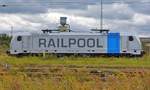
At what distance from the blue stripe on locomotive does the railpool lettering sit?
0.92 meters

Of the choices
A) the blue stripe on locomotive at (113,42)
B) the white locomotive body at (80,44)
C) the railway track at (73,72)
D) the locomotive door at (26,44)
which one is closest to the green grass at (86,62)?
the white locomotive body at (80,44)

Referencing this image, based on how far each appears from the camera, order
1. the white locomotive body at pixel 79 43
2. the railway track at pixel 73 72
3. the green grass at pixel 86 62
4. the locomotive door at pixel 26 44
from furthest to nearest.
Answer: the locomotive door at pixel 26 44
the white locomotive body at pixel 79 43
the green grass at pixel 86 62
the railway track at pixel 73 72

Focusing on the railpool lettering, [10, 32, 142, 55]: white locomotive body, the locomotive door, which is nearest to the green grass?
the railpool lettering

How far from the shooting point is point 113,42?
1801 inches

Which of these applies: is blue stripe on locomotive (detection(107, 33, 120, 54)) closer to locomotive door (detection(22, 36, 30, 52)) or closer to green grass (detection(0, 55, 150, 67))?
green grass (detection(0, 55, 150, 67))

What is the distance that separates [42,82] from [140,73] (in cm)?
186

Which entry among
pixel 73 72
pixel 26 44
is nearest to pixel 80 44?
pixel 26 44

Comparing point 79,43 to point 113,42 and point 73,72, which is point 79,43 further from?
point 73,72

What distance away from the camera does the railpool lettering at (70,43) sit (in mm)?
44844

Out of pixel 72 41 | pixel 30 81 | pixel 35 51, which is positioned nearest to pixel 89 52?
pixel 72 41

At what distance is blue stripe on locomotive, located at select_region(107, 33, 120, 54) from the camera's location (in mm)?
44719

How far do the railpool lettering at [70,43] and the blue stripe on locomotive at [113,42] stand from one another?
92 centimetres

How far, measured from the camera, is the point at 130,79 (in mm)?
8078

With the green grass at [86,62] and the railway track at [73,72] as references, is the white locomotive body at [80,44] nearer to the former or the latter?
the green grass at [86,62]
